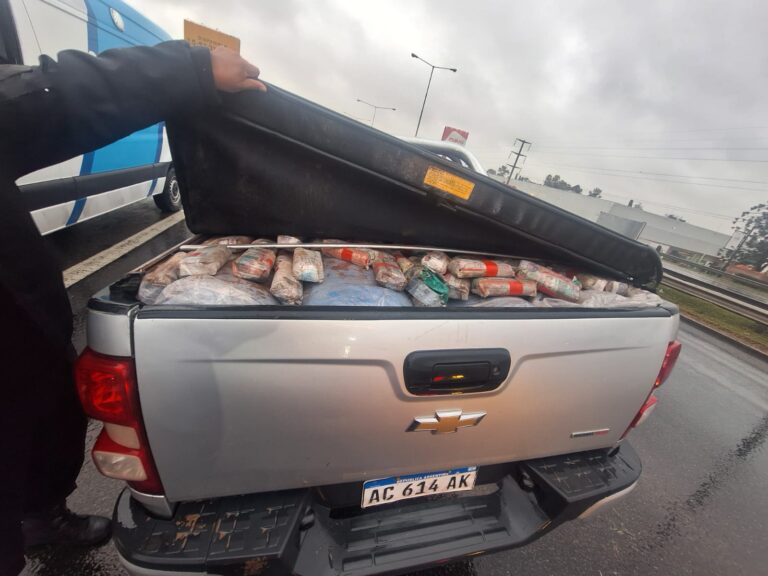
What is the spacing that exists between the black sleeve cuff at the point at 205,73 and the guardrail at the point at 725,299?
40.3ft

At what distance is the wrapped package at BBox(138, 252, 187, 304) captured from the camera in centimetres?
117

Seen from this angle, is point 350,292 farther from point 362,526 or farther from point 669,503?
point 669,503

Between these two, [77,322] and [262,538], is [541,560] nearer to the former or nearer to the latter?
[262,538]

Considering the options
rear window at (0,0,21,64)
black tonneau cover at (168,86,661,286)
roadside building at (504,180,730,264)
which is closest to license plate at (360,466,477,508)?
black tonneau cover at (168,86,661,286)

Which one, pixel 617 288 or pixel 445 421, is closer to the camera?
pixel 445 421

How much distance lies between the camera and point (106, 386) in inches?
35.7

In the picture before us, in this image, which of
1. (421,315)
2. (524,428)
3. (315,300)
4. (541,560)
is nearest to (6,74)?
(315,300)

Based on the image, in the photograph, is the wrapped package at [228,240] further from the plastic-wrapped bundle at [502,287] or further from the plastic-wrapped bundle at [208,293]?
the plastic-wrapped bundle at [502,287]

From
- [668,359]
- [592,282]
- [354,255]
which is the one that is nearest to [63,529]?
[354,255]

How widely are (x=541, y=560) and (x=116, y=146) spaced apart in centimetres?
567

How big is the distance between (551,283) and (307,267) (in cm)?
126

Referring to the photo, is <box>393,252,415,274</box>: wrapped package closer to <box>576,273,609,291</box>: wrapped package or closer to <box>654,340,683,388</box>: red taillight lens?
<box>576,273,609,291</box>: wrapped package

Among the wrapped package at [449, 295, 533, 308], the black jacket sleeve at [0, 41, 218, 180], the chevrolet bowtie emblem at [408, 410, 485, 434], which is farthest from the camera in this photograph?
the wrapped package at [449, 295, 533, 308]

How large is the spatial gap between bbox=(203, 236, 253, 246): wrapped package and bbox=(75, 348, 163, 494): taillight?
0.81 metres
